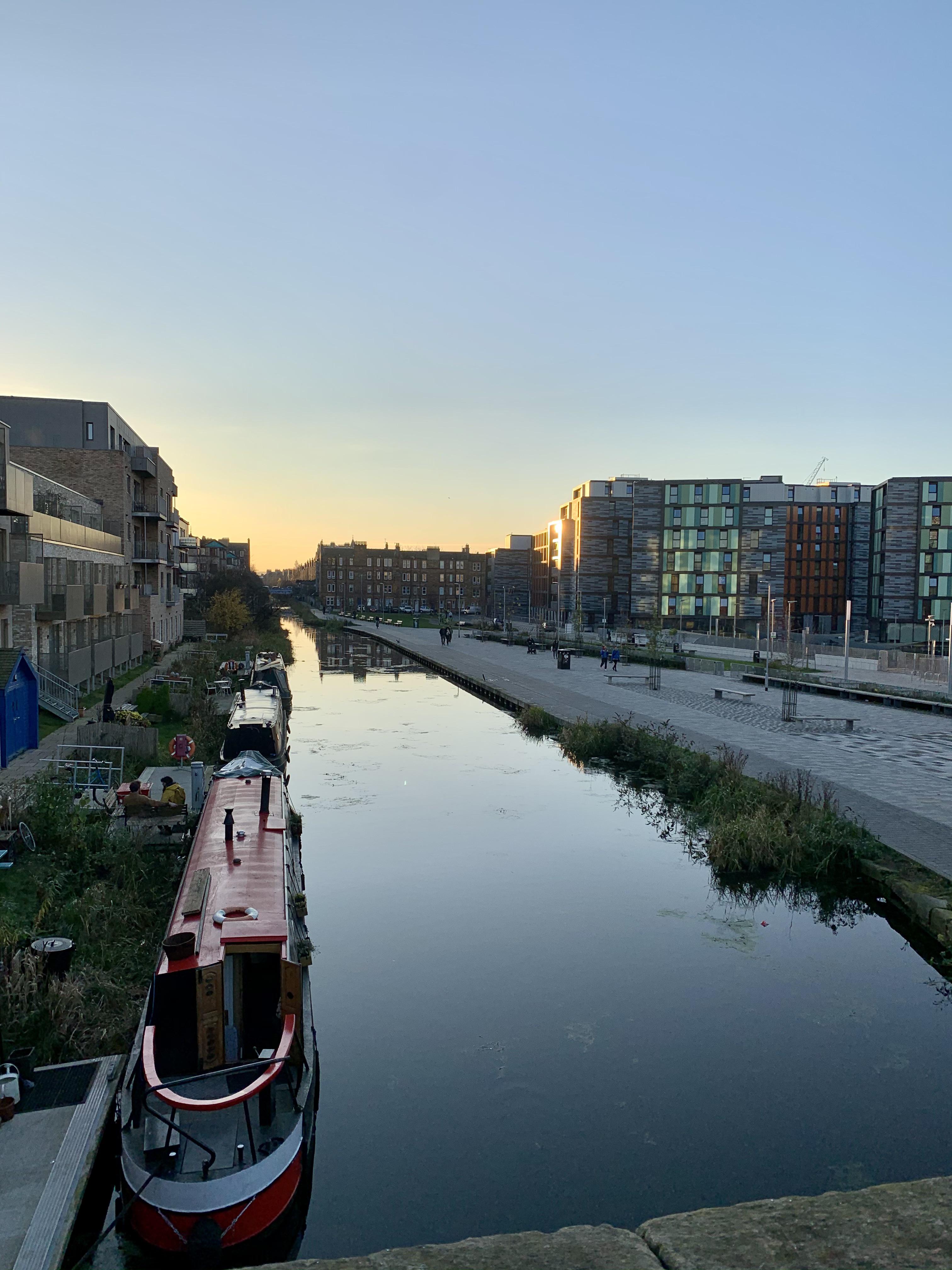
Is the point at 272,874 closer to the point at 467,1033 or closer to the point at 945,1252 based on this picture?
the point at 467,1033

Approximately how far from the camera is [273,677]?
1405 inches

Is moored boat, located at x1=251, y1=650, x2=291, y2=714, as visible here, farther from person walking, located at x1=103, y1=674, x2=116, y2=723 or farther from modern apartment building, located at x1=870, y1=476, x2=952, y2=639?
modern apartment building, located at x1=870, y1=476, x2=952, y2=639

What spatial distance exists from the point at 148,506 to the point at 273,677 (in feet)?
76.5

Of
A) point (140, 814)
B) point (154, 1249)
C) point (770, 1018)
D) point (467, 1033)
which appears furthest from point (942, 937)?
point (140, 814)

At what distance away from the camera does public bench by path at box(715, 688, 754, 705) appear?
136 feet

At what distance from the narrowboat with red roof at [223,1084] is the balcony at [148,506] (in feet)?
146

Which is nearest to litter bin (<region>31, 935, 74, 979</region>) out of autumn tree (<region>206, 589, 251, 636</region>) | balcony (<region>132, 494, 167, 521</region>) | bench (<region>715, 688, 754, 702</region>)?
bench (<region>715, 688, 754, 702</region>)

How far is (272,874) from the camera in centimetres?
1216

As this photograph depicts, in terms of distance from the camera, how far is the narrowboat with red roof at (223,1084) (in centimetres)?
759

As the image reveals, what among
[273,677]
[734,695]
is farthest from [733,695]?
[273,677]

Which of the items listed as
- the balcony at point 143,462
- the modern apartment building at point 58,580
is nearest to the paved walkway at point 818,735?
the modern apartment building at point 58,580

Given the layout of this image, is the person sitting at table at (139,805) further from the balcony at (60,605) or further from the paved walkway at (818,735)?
the paved walkway at (818,735)

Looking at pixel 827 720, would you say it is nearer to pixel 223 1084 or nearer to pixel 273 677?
pixel 273 677

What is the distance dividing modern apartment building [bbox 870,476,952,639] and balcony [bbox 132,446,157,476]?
76867 mm
